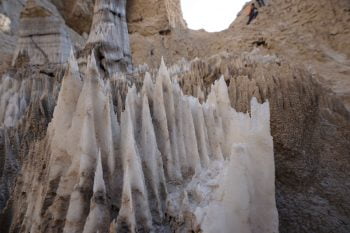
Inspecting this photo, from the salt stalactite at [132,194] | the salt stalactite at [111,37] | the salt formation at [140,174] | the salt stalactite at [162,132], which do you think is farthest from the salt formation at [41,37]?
the salt stalactite at [132,194]

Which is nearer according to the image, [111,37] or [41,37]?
[41,37]

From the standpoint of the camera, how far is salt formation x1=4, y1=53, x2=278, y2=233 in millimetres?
2947

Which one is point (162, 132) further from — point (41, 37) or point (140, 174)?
point (41, 37)

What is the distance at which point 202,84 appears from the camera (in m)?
7.34

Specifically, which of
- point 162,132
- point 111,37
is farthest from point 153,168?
point 111,37

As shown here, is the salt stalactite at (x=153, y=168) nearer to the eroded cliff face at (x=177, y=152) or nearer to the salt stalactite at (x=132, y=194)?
the eroded cliff face at (x=177, y=152)

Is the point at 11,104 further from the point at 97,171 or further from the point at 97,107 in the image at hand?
the point at 97,171

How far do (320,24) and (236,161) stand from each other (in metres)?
11.0

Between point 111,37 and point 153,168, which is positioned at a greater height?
point 111,37

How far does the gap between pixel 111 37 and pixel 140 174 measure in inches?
413

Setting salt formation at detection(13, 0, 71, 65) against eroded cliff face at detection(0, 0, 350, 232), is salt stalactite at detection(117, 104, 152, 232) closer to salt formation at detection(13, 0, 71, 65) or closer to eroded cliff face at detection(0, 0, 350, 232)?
eroded cliff face at detection(0, 0, 350, 232)

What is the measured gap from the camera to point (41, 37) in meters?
12.4

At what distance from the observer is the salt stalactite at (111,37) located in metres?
12.0

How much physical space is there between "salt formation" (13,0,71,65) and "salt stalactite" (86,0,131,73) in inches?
41.1
